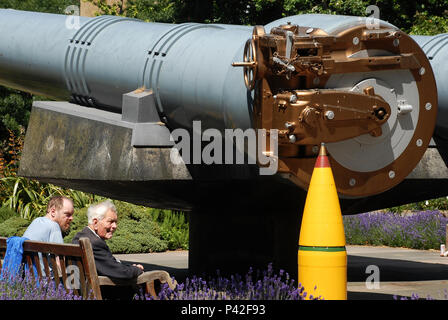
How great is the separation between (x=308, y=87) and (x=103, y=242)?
1717 millimetres

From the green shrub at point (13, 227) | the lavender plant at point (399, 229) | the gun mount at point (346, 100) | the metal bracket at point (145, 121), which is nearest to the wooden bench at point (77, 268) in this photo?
the metal bracket at point (145, 121)

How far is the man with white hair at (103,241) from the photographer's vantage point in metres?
6.10

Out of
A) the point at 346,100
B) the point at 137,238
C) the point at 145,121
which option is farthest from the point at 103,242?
the point at 137,238

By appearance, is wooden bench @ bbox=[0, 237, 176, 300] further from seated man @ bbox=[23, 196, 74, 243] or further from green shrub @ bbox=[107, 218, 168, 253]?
green shrub @ bbox=[107, 218, 168, 253]

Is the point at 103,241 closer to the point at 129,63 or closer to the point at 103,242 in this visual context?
the point at 103,242

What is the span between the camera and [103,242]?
6266 mm

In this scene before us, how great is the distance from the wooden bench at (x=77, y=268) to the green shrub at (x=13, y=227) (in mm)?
6525

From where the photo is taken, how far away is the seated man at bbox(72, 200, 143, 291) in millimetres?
6094

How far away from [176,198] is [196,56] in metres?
1.35

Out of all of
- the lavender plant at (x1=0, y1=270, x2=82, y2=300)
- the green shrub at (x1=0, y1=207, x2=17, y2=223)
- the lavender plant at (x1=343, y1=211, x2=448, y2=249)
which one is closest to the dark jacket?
the lavender plant at (x1=0, y1=270, x2=82, y2=300)

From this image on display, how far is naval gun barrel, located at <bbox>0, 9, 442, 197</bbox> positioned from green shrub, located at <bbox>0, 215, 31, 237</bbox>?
6230 mm

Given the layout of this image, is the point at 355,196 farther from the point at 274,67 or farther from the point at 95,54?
the point at 95,54

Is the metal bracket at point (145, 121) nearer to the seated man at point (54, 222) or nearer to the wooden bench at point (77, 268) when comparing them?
the seated man at point (54, 222)
